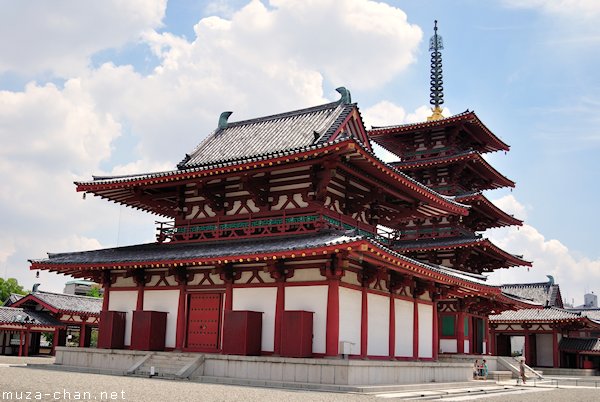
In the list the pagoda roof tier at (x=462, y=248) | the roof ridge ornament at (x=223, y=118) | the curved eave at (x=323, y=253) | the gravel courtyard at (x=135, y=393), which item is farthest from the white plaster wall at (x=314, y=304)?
the pagoda roof tier at (x=462, y=248)

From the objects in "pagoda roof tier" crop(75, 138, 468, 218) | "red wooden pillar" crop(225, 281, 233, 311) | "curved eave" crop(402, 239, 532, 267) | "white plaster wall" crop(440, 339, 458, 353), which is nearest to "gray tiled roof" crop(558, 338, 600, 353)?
"curved eave" crop(402, 239, 532, 267)

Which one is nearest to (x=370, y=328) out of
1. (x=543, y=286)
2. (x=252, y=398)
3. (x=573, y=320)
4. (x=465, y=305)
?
(x=252, y=398)

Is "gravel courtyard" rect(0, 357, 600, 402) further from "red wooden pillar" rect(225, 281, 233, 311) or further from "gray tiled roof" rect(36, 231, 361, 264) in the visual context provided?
"red wooden pillar" rect(225, 281, 233, 311)

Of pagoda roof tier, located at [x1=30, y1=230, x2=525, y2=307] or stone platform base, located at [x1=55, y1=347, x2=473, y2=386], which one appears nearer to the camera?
stone platform base, located at [x1=55, y1=347, x2=473, y2=386]

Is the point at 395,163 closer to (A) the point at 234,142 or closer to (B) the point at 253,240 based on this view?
(A) the point at 234,142

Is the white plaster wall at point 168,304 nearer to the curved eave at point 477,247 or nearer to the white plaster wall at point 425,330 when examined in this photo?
the white plaster wall at point 425,330

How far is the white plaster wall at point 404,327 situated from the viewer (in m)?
29.2

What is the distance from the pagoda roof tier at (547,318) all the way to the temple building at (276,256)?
25788mm

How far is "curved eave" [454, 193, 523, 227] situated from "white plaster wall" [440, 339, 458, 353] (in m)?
9.90

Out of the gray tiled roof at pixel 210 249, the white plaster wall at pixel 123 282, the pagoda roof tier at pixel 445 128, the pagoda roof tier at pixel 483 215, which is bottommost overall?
the white plaster wall at pixel 123 282

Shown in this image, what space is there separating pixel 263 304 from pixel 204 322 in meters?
3.38

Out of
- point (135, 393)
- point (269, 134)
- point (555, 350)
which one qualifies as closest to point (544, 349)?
point (555, 350)

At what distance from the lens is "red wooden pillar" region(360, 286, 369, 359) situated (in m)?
25.8

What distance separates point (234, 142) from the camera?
108ft
